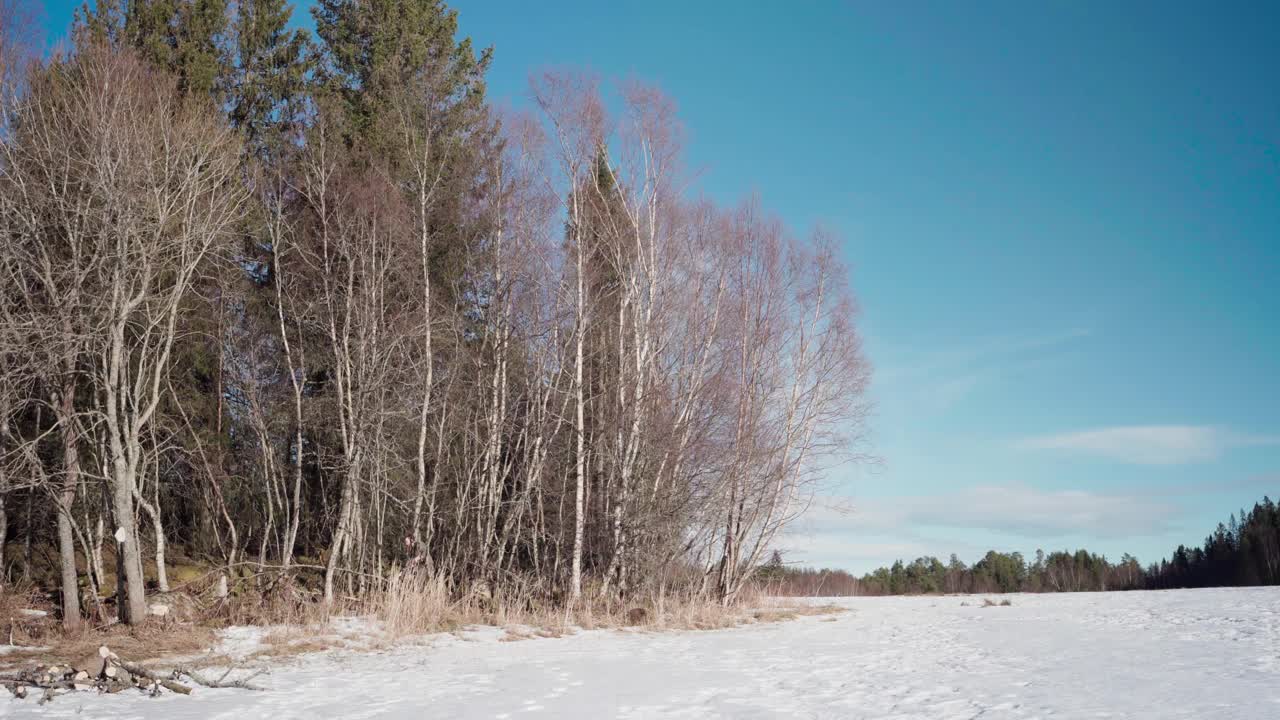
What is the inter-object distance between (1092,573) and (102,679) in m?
28.0

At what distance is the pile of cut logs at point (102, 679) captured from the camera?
7072mm

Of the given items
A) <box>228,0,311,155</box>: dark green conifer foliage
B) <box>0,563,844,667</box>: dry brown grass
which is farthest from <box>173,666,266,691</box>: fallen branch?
<box>228,0,311,155</box>: dark green conifer foliage

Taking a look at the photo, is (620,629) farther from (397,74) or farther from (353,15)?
(353,15)

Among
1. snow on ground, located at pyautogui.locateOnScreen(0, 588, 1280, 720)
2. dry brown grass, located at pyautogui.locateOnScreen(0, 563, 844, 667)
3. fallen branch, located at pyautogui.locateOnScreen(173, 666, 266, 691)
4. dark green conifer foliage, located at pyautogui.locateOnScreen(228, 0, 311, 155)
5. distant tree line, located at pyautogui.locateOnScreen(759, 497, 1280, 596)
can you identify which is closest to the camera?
snow on ground, located at pyautogui.locateOnScreen(0, 588, 1280, 720)

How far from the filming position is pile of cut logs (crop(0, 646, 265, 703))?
23.2 feet

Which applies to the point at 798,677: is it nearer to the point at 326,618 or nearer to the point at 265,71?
the point at 326,618

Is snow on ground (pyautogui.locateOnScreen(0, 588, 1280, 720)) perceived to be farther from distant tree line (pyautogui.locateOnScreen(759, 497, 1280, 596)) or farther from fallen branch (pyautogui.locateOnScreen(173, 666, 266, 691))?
distant tree line (pyautogui.locateOnScreen(759, 497, 1280, 596))

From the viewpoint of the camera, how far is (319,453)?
1524 cm

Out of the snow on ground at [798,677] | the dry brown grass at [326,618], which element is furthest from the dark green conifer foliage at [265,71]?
the snow on ground at [798,677]

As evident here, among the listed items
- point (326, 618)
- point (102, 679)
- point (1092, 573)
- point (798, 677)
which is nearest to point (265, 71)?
point (326, 618)

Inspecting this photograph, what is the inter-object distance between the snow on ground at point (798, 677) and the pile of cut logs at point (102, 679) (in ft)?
0.61

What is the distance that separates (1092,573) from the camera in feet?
92.7

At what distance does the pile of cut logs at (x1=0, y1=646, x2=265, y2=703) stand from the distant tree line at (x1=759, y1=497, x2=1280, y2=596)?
14254mm

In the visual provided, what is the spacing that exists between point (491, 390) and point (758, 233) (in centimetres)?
584
